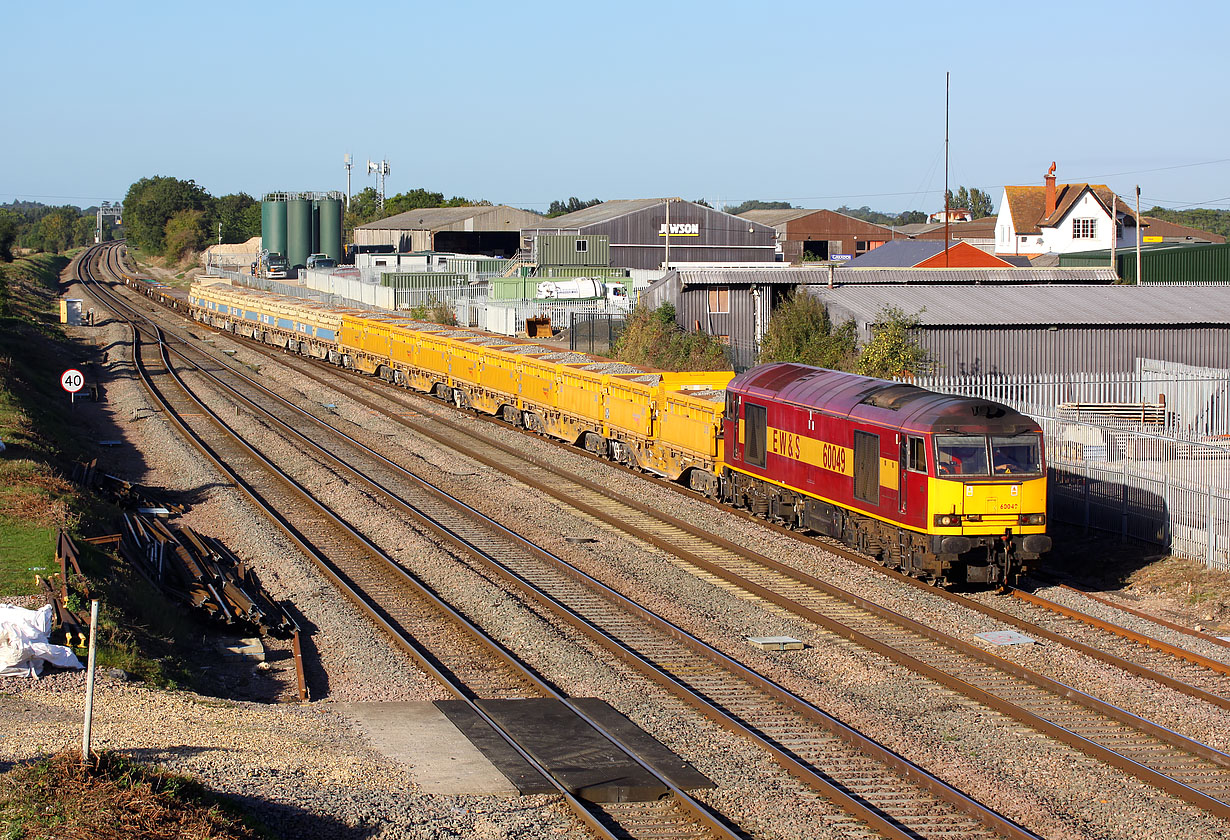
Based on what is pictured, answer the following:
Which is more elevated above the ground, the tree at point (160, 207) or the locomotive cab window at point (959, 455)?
the tree at point (160, 207)

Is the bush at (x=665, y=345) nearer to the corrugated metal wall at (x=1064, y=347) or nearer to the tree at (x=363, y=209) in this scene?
the corrugated metal wall at (x=1064, y=347)

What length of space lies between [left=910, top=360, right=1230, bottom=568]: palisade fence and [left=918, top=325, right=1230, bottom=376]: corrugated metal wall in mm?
4306

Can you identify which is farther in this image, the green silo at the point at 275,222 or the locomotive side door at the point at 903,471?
the green silo at the point at 275,222

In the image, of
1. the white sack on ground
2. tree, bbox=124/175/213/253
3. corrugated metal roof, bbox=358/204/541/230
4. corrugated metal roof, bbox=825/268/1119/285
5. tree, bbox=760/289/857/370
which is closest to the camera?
the white sack on ground

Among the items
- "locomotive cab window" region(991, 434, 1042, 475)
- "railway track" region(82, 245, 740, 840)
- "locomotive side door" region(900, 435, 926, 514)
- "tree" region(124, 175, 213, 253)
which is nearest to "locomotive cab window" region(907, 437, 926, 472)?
"locomotive side door" region(900, 435, 926, 514)

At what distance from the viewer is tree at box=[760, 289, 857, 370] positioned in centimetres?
3566

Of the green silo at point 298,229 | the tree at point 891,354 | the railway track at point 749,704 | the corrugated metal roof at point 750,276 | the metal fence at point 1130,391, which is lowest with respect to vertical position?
the railway track at point 749,704

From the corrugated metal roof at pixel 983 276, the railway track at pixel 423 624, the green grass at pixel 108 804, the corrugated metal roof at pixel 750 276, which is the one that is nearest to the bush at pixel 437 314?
the corrugated metal roof at pixel 750 276

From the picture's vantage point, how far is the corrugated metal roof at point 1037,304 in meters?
36.2

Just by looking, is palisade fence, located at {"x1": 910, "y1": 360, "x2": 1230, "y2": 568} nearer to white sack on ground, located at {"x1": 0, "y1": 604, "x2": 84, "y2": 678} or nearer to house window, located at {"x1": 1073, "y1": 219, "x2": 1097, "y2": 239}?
white sack on ground, located at {"x1": 0, "y1": 604, "x2": 84, "y2": 678}

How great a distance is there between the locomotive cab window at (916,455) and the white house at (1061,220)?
66800mm

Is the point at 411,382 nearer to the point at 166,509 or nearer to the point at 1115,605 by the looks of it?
the point at 166,509

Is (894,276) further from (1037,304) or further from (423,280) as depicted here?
(423,280)

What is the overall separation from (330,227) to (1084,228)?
247ft
